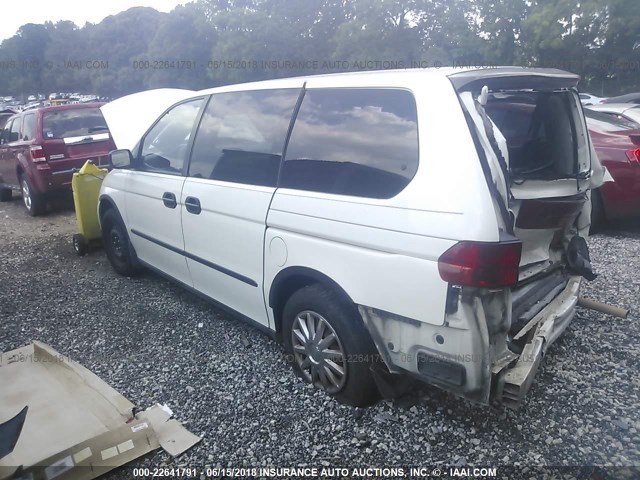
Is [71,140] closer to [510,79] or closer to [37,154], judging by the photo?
[37,154]

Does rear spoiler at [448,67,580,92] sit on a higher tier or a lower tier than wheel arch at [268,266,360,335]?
higher

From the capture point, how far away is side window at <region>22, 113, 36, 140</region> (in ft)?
27.0

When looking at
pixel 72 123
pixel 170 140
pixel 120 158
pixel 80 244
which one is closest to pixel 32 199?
pixel 72 123

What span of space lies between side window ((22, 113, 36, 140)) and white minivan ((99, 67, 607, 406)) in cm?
567

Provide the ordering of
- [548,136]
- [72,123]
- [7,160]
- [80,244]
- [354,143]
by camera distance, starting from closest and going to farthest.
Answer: [354,143], [548,136], [80,244], [72,123], [7,160]

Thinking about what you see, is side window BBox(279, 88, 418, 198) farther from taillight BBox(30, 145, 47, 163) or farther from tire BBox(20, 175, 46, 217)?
tire BBox(20, 175, 46, 217)

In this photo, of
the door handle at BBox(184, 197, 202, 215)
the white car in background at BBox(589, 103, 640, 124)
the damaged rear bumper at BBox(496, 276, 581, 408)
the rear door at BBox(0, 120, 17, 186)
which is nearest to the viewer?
the damaged rear bumper at BBox(496, 276, 581, 408)

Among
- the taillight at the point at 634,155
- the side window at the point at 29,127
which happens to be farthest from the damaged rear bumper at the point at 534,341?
the side window at the point at 29,127

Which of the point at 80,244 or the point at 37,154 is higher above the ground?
the point at 37,154

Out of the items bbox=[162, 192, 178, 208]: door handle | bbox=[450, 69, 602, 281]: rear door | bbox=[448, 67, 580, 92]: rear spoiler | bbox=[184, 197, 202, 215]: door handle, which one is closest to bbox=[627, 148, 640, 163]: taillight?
bbox=[450, 69, 602, 281]: rear door

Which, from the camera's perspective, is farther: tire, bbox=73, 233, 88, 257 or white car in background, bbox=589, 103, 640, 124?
white car in background, bbox=589, 103, 640, 124

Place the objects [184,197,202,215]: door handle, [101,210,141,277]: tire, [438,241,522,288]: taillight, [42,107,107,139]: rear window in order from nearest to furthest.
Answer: [438,241,522,288]: taillight, [184,197,202,215]: door handle, [101,210,141,277]: tire, [42,107,107,139]: rear window

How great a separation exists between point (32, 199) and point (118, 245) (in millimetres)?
4347

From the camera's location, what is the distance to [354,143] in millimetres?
2633
